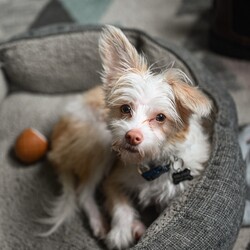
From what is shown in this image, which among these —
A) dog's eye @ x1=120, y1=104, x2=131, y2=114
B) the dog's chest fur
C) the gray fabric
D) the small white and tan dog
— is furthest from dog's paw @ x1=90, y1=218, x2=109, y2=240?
the gray fabric

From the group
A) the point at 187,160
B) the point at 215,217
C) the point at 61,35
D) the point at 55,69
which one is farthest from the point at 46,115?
the point at 215,217

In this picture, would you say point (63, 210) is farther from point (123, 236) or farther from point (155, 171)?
point (155, 171)

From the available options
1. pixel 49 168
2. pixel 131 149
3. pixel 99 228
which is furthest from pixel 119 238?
pixel 49 168

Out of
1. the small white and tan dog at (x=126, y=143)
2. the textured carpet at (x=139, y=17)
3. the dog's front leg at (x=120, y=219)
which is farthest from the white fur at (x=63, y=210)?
the textured carpet at (x=139, y=17)

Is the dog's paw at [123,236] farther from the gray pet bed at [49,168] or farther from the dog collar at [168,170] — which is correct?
the dog collar at [168,170]

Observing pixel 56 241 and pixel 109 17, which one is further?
pixel 109 17

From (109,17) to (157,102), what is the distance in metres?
1.78

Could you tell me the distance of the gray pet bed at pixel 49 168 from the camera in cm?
145

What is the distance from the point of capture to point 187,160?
1.57 meters

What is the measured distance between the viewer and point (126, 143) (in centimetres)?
133

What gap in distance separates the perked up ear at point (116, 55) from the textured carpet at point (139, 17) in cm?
114

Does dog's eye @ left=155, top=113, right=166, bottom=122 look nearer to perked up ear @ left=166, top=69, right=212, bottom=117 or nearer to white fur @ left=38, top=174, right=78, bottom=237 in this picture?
perked up ear @ left=166, top=69, right=212, bottom=117

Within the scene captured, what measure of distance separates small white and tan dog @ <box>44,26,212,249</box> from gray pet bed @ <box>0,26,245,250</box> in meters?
0.08

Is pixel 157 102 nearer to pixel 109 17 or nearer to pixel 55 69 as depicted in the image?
pixel 55 69
